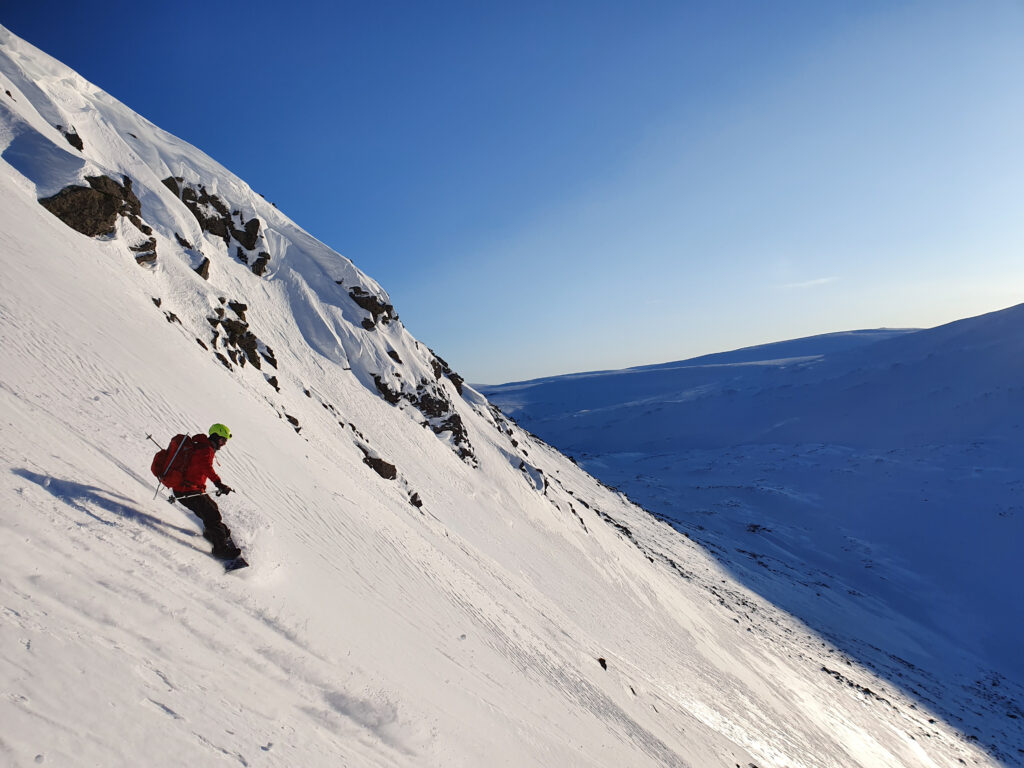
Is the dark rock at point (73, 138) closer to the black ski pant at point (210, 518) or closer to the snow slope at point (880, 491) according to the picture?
the black ski pant at point (210, 518)

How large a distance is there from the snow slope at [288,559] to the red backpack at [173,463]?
24.0 inches

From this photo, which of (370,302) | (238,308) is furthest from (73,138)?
(370,302)

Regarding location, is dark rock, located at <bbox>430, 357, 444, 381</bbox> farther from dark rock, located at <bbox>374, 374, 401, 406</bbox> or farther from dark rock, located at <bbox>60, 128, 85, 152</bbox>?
dark rock, located at <bbox>60, 128, 85, 152</bbox>

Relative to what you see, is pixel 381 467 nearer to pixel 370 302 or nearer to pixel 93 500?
pixel 370 302

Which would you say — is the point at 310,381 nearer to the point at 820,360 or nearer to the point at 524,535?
the point at 524,535

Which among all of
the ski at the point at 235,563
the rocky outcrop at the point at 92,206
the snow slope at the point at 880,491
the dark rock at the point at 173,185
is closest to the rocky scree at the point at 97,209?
the rocky outcrop at the point at 92,206

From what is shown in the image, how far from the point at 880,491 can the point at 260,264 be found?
74182 mm

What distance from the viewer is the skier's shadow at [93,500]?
6293 millimetres

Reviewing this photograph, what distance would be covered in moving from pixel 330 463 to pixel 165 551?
11452 mm

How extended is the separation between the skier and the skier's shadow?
40 centimetres

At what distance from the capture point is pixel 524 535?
90.0 feet

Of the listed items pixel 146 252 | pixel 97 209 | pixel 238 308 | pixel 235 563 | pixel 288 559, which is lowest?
pixel 288 559

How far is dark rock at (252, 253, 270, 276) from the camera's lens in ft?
97.5

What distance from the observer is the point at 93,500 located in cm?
665
